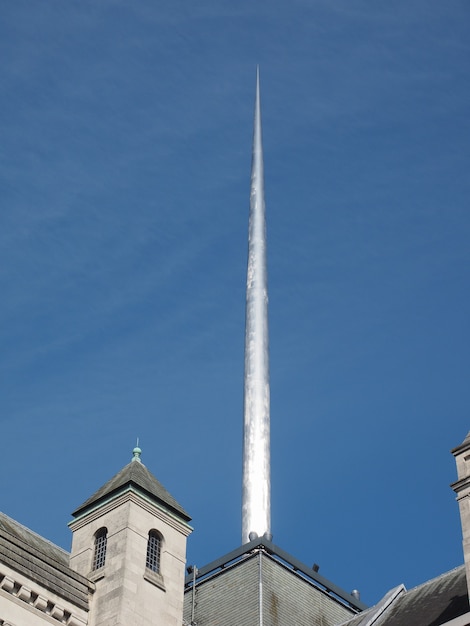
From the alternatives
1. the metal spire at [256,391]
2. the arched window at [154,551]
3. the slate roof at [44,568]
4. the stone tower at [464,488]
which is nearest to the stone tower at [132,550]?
the arched window at [154,551]

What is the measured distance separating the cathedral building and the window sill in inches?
1.5

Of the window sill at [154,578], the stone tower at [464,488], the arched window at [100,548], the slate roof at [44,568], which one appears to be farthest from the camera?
the arched window at [100,548]

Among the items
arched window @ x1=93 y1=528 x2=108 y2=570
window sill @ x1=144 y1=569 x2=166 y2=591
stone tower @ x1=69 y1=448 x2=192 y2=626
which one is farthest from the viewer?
arched window @ x1=93 y1=528 x2=108 y2=570

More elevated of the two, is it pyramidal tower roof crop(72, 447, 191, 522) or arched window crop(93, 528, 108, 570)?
pyramidal tower roof crop(72, 447, 191, 522)

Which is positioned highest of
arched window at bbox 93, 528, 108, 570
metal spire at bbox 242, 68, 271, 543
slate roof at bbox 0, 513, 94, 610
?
metal spire at bbox 242, 68, 271, 543

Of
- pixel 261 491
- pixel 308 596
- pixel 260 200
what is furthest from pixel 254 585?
pixel 260 200

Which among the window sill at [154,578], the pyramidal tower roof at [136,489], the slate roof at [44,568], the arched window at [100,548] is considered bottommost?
the slate roof at [44,568]

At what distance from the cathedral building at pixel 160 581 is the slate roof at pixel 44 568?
28mm

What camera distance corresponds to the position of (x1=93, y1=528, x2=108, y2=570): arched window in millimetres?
40156

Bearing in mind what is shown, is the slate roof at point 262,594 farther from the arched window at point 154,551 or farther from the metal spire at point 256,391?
the metal spire at point 256,391

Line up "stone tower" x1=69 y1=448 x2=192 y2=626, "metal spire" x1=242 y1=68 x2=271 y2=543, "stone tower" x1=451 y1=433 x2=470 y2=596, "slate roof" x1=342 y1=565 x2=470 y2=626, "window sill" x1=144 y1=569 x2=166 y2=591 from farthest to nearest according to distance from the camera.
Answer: "metal spire" x1=242 y1=68 x2=271 y2=543, "slate roof" x1=342 y1=565 x2=470 y2=626, "window sill" x1=144 y1=569 x2=166 y2=591, "stone tower" x1=69 y1=448 x2=192 y2=626, "stone tower" x1=451 y1=433 x2=470 y2=596

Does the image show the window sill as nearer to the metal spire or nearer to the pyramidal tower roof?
the pyramidal tower roof

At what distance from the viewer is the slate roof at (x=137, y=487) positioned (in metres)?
41.2

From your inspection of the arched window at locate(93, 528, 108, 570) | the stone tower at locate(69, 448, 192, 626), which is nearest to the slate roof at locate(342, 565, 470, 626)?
the stone tower at locate(69, 448, 192, 626)
